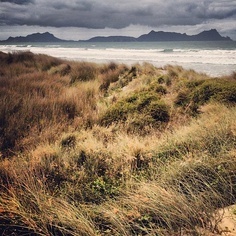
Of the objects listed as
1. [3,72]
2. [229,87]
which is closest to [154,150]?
[229,87]

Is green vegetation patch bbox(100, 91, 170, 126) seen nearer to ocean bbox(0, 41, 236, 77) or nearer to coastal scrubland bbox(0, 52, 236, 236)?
coastal scrubland bbox(0, 52, 236, 236)

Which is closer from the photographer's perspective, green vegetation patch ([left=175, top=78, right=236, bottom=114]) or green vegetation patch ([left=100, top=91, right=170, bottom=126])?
green vegetation patch ([left=100, top=91, right=170, bottom=126])

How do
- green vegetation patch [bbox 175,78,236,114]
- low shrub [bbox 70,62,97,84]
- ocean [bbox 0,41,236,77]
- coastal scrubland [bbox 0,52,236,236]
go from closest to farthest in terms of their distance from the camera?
coastal scrubland [bbox 0,52,236,236], green vegetation patch [bbox 175,78,236,114], low shrub [bbox 70,62,97,84], ocean [bbox 0,41,236,77]

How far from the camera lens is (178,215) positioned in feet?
9.24

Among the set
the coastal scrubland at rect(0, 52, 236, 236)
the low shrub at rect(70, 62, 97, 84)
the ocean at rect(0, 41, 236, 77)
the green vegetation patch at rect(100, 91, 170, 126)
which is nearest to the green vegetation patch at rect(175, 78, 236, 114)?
the coastal scrubland at rect(0, 52, 236, 236)

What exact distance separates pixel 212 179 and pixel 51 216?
7.26 ft

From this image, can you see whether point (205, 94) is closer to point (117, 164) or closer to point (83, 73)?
point (117, 164)

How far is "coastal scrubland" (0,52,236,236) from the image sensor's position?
2.89 metres

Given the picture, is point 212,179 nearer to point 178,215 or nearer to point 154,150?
point 178,215

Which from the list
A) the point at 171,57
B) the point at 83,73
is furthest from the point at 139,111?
the point at 171,57

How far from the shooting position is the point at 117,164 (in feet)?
13.7

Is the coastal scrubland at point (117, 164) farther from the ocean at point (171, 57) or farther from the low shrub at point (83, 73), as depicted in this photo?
the ocean at point (171, 57)

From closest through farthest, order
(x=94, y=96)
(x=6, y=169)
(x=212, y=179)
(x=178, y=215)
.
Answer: (x=178, y=215)
(x=212, y=179)
(x=6, y=169)
(x=94, y=96)

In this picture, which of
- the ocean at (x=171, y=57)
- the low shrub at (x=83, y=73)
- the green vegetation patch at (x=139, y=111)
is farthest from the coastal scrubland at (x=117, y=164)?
the ocean at (x=171, y=57)
